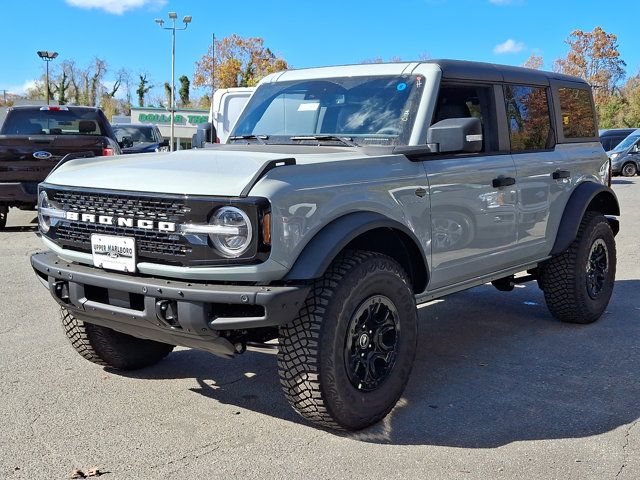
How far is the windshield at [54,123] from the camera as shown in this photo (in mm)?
11414

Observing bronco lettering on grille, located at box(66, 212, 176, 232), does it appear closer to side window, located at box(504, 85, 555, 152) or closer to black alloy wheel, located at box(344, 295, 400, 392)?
black alloy wheel, located at box(344, 295, 400, 392)

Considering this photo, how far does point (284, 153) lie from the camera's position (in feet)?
13.4

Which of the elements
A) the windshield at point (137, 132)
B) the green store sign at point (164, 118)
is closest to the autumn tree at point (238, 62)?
the green store sign at point (164, 118)

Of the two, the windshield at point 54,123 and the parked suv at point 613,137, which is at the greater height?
the windshield at point 54,123

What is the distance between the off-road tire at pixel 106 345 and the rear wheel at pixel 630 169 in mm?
26778

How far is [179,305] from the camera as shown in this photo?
11.0ft

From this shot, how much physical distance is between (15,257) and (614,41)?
55851 mm

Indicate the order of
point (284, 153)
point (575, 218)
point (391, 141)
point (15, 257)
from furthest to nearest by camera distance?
point (15, 257)
point (575, 218)
point (391, 141)
point (284, 153)

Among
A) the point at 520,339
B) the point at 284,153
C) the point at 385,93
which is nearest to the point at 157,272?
the point at 284,153

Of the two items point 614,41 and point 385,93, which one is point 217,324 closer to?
point 385,93

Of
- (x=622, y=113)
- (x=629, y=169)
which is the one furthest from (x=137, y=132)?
(x=622, y=113)

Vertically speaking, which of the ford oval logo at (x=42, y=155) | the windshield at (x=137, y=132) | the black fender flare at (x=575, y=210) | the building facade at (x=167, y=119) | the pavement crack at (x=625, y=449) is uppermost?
the building facade at (x=167, y=119)

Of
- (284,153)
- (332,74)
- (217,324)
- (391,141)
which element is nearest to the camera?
(217,324)

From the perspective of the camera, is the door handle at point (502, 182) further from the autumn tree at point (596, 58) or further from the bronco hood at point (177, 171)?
the autumn tree at point (596, 58)
